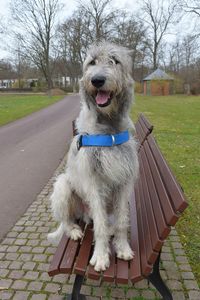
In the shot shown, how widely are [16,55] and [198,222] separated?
54.7 m

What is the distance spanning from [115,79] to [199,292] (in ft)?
7.67

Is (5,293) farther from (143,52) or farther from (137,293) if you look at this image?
(143,52)

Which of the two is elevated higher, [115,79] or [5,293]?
[115,79]

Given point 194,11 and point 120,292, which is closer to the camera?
point 120,292

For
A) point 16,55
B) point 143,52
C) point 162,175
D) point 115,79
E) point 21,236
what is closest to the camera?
point 115,79

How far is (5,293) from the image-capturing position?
12.5 feet

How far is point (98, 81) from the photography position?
2992 mm

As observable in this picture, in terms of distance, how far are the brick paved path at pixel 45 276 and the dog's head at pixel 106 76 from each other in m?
1.89

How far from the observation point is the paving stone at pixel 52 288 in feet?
12.6

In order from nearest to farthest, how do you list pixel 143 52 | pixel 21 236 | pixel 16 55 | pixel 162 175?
pixel 162 175
pixel 21 236
pixel 16 55
pixel 143 52

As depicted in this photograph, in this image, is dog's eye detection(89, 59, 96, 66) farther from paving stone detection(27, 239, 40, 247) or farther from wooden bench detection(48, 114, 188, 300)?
paving stone detection(27, 239, 40, 247)

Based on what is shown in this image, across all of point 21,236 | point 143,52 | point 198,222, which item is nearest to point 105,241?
point 21,236

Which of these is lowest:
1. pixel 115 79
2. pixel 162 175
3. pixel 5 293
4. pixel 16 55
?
pixel 5 293

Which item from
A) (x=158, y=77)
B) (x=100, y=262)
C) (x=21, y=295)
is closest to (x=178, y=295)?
(x=100, y=262)
